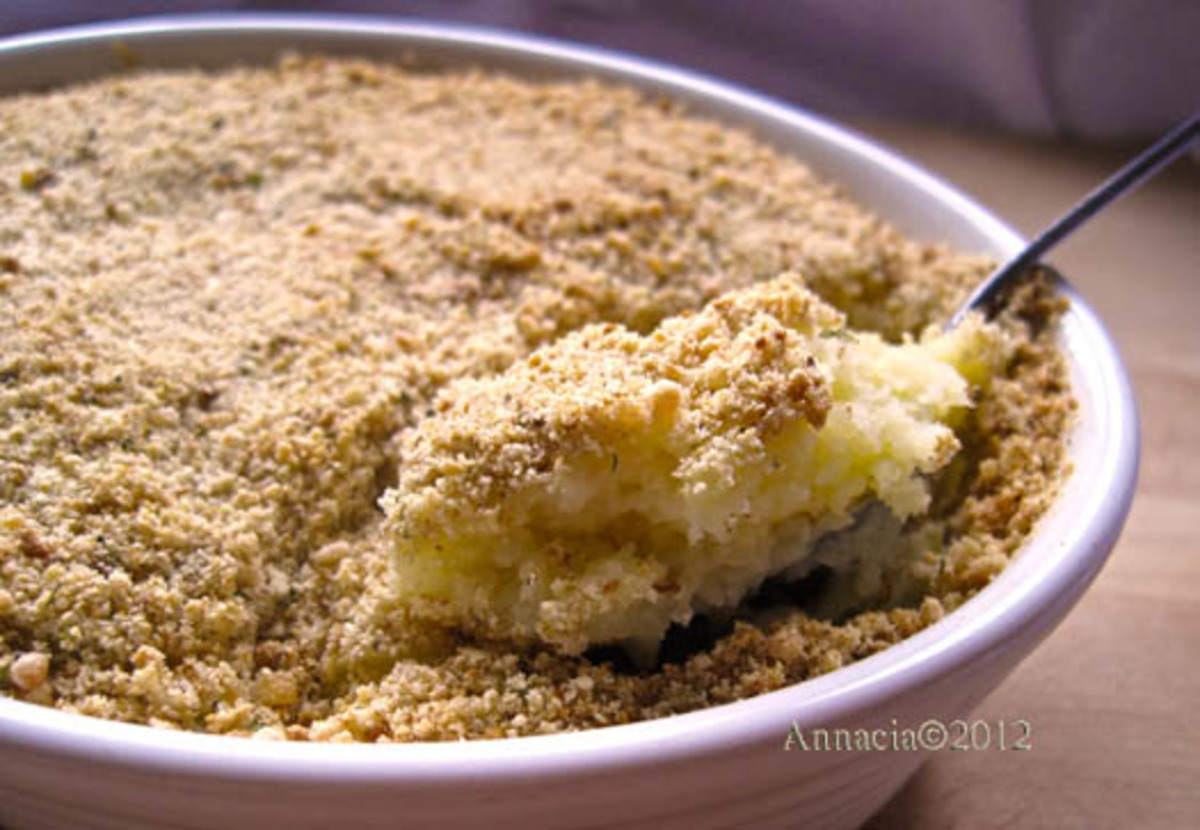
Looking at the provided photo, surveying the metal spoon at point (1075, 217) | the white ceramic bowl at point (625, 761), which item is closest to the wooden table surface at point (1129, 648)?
the white ceramic bowl at point (625, 761)

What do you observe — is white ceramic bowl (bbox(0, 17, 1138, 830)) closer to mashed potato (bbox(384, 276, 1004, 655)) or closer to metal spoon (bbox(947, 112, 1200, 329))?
mashed potato (bbox(384, 276, 1004, 655))

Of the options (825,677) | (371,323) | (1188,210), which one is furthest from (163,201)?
(1188,210)

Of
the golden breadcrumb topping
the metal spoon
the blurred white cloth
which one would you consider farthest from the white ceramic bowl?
the blurred white cloth

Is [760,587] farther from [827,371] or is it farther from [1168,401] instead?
[1168,401]

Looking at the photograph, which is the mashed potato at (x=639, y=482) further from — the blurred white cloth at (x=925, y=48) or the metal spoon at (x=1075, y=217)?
the blurred white cloth at (x=925, y=48)

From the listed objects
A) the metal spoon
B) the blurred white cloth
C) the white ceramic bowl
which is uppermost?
the blurred white cloth
